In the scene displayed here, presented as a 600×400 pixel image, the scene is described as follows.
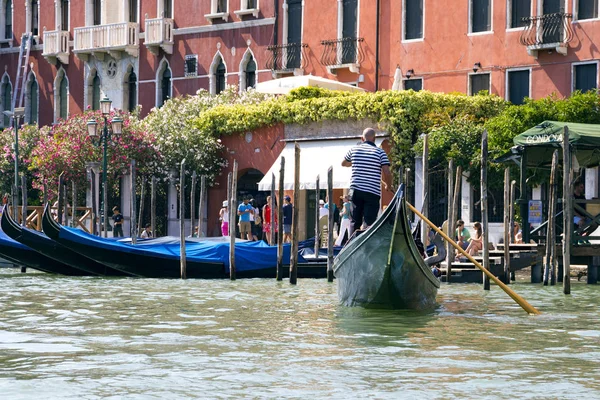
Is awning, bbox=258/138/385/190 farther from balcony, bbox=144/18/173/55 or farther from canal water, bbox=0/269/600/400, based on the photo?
canal water, bbox=0/269/600/400

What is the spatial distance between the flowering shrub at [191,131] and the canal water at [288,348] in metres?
11.4

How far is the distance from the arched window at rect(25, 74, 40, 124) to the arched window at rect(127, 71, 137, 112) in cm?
314

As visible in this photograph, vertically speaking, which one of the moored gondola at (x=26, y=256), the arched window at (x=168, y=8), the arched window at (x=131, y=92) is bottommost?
the moored gondola at (x=26, y=256)

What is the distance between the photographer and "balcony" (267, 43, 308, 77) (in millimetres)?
26203

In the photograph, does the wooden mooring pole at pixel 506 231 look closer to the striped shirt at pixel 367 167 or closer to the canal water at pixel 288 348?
the canal water at pixel 288 348

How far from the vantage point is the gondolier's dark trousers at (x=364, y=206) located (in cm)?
1247

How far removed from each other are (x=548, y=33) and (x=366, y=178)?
10.7m

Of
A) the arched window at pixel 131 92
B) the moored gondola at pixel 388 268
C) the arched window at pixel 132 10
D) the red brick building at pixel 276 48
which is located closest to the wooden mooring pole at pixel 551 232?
the moored gondola at pixel 388 268

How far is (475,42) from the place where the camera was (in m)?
23.5

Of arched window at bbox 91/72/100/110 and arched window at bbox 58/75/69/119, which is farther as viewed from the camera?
arched window at bbox 58/75/69/119

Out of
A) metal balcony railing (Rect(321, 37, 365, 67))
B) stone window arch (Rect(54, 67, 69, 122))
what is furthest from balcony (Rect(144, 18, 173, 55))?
metal balcony railing (Rect(321, 37, 365, 67))

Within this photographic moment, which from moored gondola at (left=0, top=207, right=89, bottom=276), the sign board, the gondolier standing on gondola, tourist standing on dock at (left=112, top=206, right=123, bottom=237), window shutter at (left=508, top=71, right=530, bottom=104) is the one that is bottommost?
moored gondola at (left=0, top=207, right=89, bottom=276)

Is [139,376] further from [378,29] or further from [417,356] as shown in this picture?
[378,29]

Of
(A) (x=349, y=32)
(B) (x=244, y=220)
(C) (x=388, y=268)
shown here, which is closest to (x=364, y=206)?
(C) (x=388, y=268)
